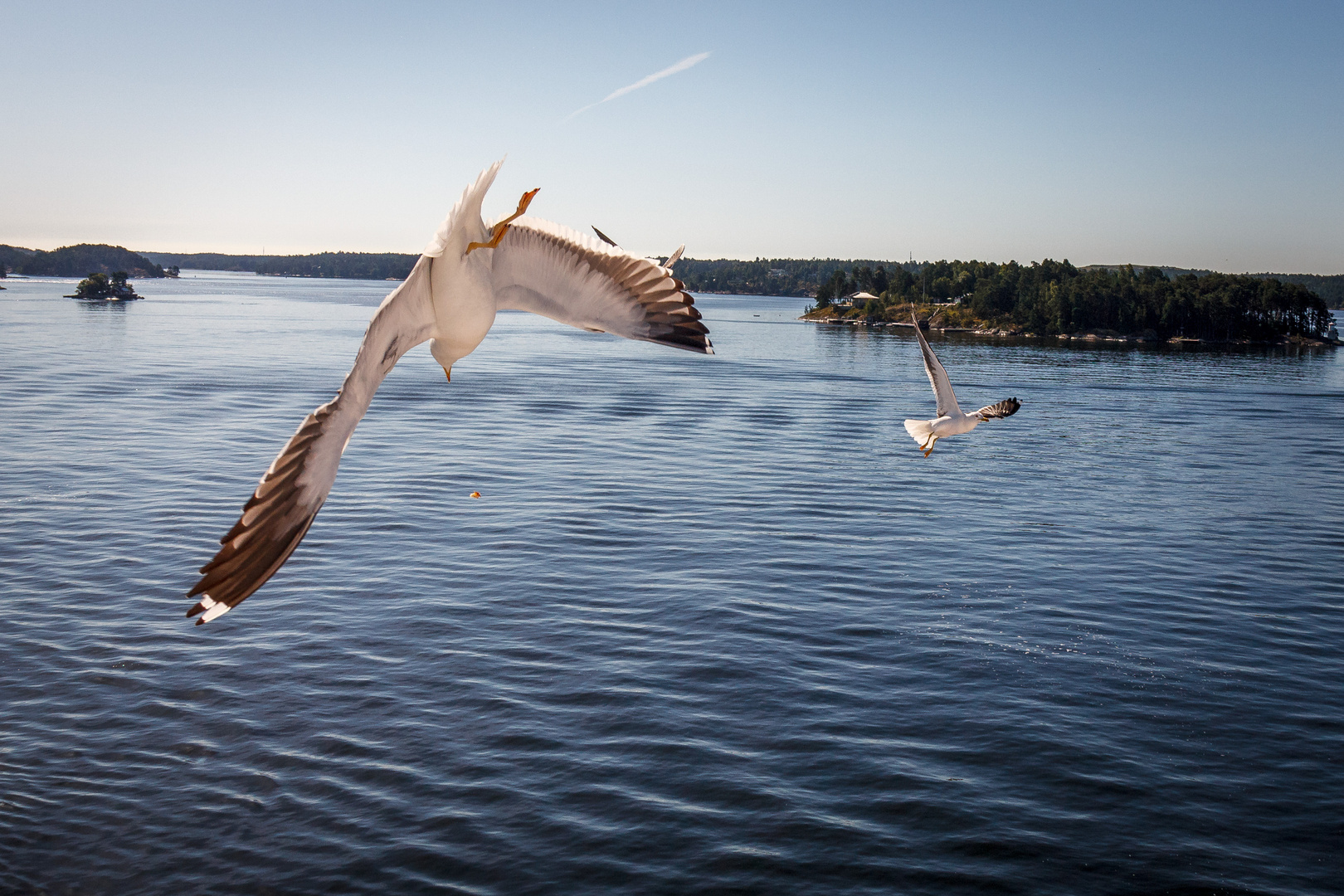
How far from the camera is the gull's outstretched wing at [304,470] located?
21.6 ft

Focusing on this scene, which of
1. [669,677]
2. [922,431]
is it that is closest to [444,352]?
[922,431]

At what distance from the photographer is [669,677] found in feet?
93.7

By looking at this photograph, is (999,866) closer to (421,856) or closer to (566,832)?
(566,832)

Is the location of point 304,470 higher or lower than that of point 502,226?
lower

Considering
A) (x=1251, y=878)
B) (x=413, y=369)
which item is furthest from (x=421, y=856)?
(x=413, y=369)

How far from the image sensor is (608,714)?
2614 centimetres

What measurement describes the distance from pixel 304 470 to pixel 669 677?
22.5m

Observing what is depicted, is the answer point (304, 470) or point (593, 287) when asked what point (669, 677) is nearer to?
point (593, 287)

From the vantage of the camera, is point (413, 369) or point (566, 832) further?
point (413, 369)

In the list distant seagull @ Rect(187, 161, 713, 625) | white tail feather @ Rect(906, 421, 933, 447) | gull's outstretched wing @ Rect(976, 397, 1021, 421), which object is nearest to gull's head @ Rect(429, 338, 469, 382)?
distant seagull @ Rect(187, 161, 713, 625)

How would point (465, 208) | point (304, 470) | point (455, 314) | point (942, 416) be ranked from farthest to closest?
point (942, 416)
point (304, 470)
point (455, 314)
point (465, 208)

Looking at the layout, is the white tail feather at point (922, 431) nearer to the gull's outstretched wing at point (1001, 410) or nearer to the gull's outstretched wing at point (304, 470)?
the gull's outstretched wing at point (1001, 410)

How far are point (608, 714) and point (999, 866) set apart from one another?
1031 centimetres

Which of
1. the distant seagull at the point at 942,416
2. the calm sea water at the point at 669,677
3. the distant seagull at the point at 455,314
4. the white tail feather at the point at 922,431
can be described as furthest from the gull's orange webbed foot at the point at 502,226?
the calm sea water at the point at 669,677
